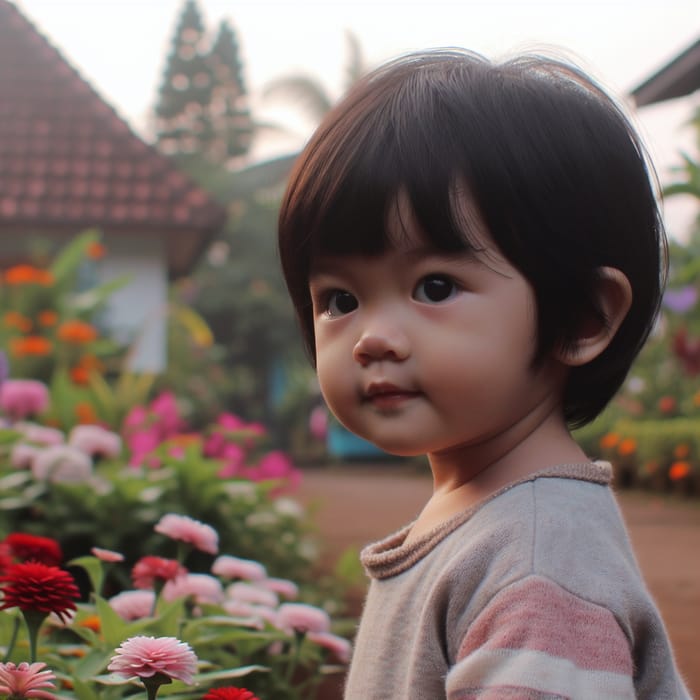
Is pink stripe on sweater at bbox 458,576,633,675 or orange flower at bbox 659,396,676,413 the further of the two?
orange flower at bbox 659,396,676,413

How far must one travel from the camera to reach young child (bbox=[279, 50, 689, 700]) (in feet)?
3.86

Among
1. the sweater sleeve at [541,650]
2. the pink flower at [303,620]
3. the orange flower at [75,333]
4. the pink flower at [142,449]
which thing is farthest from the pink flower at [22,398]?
the sweater sleeve at [541,650]

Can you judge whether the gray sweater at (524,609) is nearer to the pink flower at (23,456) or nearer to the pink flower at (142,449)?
the pink flower at (23,456)

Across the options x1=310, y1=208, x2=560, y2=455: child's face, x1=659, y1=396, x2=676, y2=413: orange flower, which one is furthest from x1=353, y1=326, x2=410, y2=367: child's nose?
x1=659, y1=396, x2=676, y2=413: orange flower

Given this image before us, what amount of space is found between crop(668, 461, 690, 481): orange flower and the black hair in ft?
22.3

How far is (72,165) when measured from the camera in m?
9.64

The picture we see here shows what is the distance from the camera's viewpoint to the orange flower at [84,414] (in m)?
4.76

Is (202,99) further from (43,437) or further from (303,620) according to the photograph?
(303,620)

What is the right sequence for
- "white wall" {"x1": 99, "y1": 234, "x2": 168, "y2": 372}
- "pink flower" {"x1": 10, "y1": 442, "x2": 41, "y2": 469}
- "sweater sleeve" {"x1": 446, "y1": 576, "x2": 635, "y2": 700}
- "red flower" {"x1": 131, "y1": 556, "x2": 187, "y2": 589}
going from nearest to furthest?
"sweater sleeve" {"x1": 446, "y1": 576, "x2": 635, "y2": 700} < "red flower" {"x1": 131, "y1": 556, "x2": 187, "y2": 589} < "pink flower" {"x1": 10, "y1": 442, "x2": 41, "y2": 469} < "white wall" {"x1": 99, "y1": 234, "x2": 168, "y2": 372}

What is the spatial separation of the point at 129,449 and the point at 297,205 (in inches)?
117

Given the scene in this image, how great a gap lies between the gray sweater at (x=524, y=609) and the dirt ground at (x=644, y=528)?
1480 millimetres

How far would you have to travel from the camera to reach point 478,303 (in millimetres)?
1225

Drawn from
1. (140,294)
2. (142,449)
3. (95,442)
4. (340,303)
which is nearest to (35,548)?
(340,303)

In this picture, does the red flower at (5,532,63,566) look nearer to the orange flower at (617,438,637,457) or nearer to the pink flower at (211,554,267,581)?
the pink flower at (211,554,267,581)
